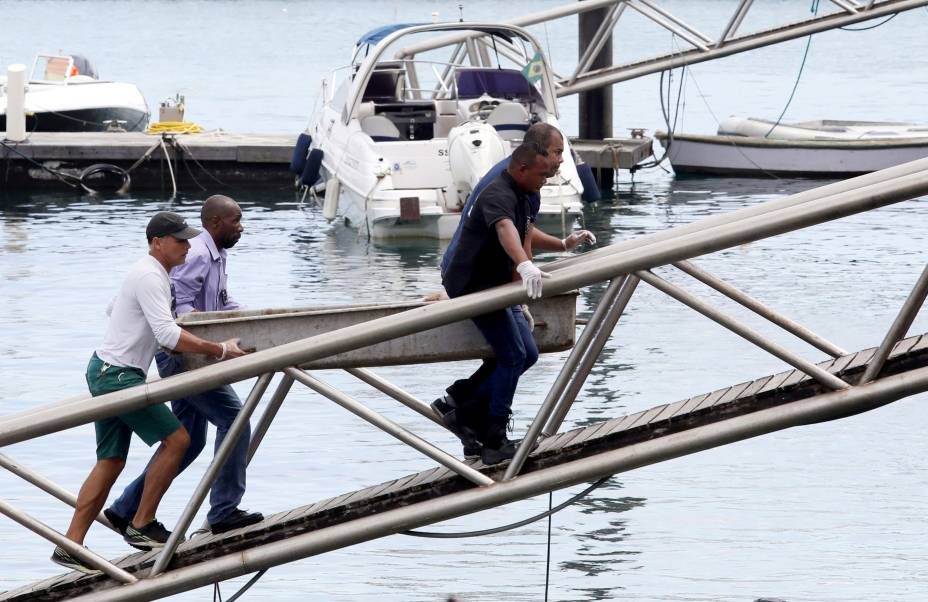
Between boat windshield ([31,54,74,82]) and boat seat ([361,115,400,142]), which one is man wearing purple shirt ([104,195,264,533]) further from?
boat windshield ([31,54,74,82])

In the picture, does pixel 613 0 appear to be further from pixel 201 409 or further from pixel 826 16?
pixel 201 409

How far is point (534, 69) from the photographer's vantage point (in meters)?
22.9

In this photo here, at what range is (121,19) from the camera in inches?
4181

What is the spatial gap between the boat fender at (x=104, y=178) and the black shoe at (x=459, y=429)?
2100 centimetres

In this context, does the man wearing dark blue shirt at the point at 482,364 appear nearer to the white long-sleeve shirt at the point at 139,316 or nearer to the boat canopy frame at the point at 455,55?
the white long-sleeve shirt at the point at 139,316

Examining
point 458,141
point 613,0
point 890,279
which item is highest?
point 613,0

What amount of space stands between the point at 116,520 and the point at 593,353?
2.27m

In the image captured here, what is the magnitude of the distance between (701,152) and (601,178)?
2932 mm

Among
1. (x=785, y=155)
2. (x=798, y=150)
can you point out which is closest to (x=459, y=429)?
(x=798, y=150)

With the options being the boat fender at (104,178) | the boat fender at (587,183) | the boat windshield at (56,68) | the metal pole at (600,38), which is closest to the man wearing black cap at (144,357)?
the boat fender at (587,183)

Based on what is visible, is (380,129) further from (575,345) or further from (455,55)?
(575,345)

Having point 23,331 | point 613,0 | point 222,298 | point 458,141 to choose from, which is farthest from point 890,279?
point 222,298

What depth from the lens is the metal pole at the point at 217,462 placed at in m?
5.97

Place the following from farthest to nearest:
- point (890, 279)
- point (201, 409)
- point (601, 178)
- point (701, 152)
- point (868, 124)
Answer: point (868, 124)
point (701, 152)
point (601, 178)
point (890, 279)
point (201, 409)
